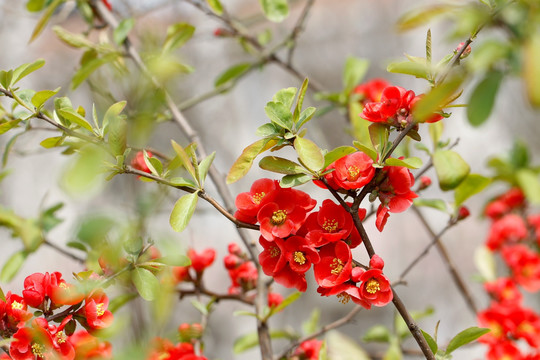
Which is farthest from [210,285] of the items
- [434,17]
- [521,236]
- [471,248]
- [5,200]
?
[434,17]

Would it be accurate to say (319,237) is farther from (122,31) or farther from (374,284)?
(122,31)

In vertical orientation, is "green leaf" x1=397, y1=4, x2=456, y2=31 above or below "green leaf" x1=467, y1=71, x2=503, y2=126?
above

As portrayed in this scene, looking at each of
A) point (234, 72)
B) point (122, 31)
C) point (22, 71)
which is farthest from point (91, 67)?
point (234, 72)

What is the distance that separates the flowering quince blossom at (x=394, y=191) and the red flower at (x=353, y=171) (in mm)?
24

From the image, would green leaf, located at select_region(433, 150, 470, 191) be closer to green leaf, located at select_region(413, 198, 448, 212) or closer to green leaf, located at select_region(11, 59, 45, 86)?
green leaf, located at select_region(413, 198, 448, 212)

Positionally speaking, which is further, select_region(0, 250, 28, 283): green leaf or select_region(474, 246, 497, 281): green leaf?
select_region(474, 246, 497, 281): green leaf

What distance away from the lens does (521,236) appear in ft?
4.30

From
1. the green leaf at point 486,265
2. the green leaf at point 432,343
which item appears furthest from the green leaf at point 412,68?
the green leaf at point 486,265

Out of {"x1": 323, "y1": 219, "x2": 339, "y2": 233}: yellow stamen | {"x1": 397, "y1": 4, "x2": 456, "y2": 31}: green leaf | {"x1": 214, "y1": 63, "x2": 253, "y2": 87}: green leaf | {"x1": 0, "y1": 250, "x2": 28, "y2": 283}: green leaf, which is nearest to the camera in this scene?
{"x1": 397, "y1": 4, "x2": 456, "y2": 31}: green leaf

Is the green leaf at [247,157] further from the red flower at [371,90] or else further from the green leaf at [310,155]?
the red flower at [371,90]

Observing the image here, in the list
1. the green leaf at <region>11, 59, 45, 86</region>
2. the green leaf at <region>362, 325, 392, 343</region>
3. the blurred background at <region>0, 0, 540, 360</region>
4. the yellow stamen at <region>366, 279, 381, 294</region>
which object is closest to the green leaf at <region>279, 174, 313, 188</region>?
the yellow stamen at <region>366, 279, 381, 294</region>

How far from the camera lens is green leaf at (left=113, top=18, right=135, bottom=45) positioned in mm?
888

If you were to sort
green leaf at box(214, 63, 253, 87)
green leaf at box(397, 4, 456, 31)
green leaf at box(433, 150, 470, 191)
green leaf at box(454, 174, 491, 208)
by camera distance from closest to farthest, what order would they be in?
green leaf at box(397, 4, 456, 31) → green leaf at box(433, 150, 470, 191) → green leaf at box(454, 174, 491, 208) → green leaf at box(214, 63, 253, 87)

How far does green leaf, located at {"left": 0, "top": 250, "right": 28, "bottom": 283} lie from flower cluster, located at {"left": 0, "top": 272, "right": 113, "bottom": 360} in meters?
0.32
